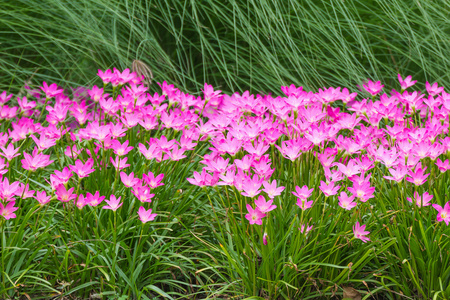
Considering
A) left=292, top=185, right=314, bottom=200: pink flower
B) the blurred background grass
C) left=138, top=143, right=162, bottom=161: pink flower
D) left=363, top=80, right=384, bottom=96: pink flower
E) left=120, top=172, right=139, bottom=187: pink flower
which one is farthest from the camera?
the blurred background grass

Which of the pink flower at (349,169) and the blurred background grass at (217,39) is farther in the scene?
the blurred background grass at (217,39)

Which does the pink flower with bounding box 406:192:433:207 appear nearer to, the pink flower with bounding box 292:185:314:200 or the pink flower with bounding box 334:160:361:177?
the pink flower with bounding box 334:160:361:177

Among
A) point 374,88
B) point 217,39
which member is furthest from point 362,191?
point 217,39

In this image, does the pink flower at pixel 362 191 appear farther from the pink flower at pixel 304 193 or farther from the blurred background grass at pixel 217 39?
the blurred background grass at pixel 217 39

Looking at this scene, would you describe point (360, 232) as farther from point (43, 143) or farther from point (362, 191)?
point (43, 143)

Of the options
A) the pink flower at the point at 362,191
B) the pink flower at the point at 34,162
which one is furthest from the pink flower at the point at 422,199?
the pink flower at the point at 34,162

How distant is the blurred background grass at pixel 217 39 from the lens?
2.75 meters

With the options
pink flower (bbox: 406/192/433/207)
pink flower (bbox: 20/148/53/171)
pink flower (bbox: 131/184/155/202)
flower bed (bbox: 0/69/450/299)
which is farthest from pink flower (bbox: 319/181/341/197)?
pink flower (bbox: 20/148/53/171)

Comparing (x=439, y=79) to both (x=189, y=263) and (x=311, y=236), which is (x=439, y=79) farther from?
(x=189, y=263)

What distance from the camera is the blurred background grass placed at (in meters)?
2.75

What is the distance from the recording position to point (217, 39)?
2.81 metres

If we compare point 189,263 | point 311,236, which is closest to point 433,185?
point 311,236

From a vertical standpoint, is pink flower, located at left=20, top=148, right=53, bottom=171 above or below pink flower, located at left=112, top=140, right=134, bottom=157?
below

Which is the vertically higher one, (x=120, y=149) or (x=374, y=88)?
(x=374, y=88)
